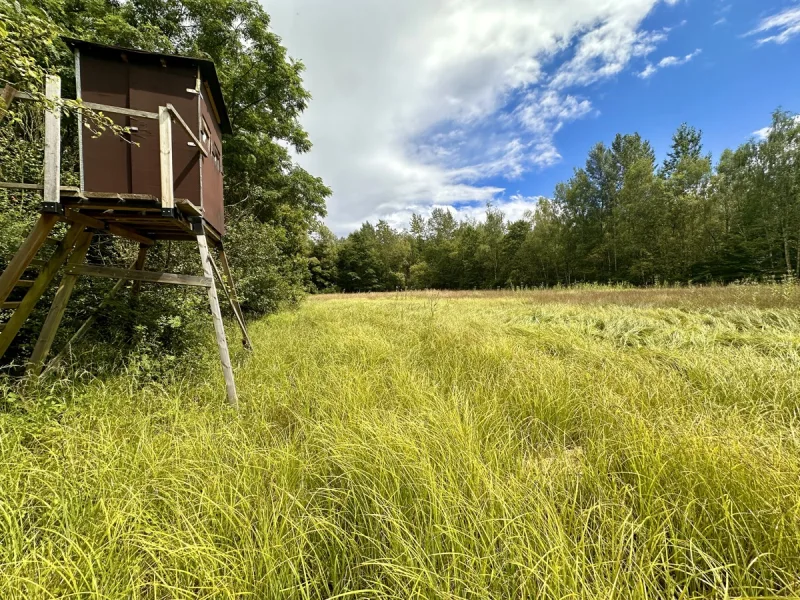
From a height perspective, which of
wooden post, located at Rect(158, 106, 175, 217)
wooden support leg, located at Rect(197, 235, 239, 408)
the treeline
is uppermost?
the treeline

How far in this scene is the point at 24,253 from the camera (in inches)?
103

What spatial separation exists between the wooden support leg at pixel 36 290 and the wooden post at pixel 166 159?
3.89 ft

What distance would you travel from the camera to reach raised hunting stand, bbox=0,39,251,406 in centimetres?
263

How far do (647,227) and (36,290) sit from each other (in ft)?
114

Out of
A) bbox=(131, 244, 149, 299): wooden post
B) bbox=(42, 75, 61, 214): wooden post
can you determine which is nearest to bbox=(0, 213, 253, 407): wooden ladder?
bbox=(42, 75, 61, 214): wooden post

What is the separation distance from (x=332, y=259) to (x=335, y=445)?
38.0 metres

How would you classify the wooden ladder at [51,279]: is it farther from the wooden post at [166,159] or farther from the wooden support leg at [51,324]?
the wooden post at [166,159]

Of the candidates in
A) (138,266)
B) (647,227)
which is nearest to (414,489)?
(138,266)

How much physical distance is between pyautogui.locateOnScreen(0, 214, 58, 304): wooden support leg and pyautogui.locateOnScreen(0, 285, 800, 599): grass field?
1.07 m

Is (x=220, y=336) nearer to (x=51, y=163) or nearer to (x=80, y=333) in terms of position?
(x=80, y=333)

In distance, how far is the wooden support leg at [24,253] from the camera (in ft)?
8.44

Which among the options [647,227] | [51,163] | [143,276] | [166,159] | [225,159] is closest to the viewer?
[51,163]

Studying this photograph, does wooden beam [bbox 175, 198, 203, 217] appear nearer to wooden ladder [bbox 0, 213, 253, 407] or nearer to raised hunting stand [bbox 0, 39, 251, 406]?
raised hunting stand [bbox 0, 39, 251, 406]

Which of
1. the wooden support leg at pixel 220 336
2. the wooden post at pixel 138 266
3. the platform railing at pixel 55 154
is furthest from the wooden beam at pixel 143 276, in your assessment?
the wooden post at pixel 138 266
